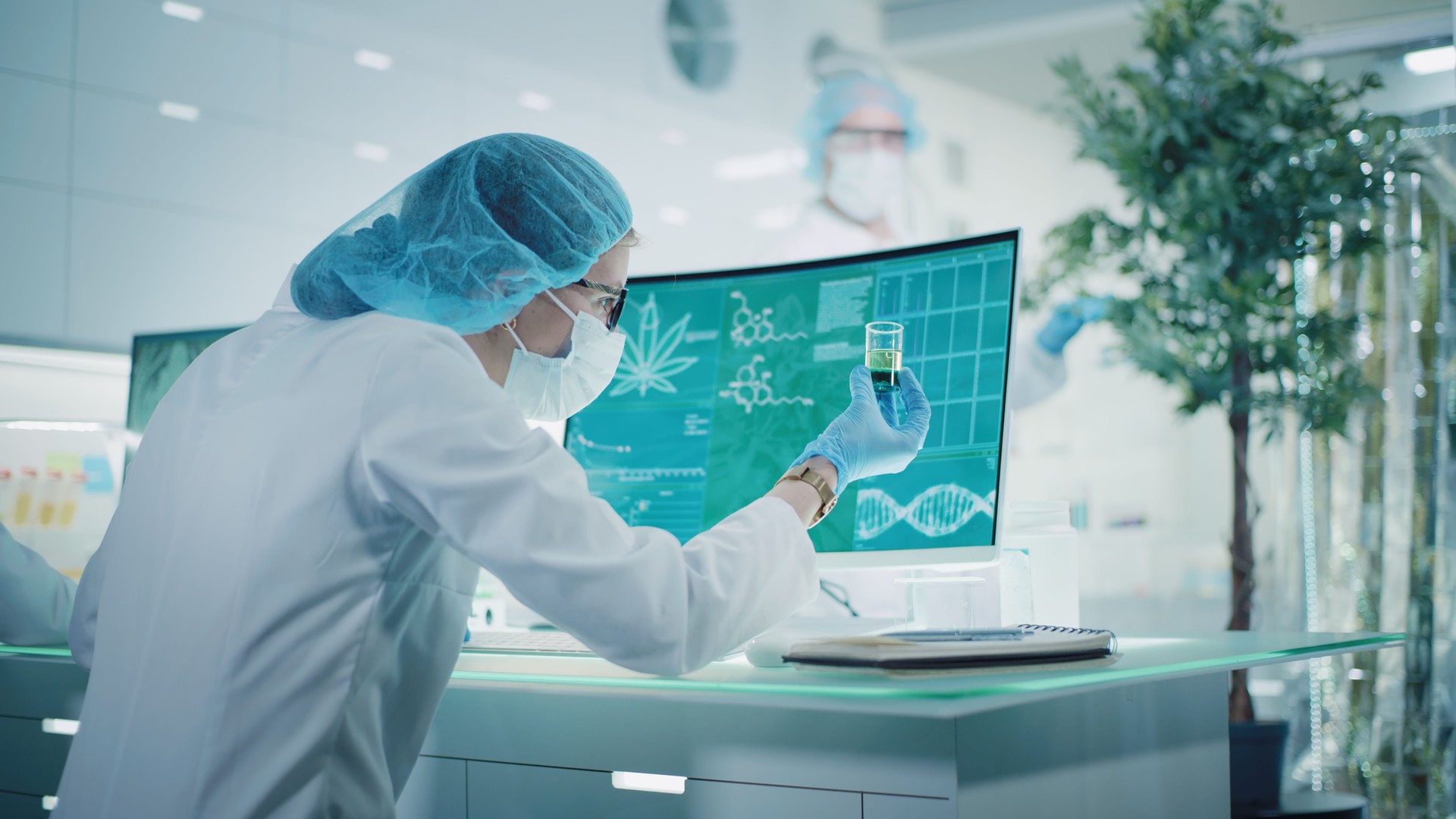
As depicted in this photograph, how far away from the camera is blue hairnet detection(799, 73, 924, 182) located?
3.56 metres

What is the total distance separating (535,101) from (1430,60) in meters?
A: 2.55

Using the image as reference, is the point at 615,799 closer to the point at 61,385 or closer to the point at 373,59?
the point at 61,385

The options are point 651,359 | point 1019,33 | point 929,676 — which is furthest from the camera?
point 1019,33

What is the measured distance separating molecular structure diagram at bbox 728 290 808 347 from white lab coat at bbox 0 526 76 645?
99cm

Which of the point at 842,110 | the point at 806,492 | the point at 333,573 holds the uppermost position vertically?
the point at 842,110

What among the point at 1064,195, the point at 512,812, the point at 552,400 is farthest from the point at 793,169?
the point at 512,812

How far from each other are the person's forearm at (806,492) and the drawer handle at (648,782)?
0.30 metres

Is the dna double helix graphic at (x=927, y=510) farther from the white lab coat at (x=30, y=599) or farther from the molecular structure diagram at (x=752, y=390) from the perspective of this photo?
the white lab coat at (x=30, y=599)

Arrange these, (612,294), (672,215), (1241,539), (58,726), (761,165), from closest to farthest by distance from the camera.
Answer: (612,294)
(58,726)
(1241,539)
(672,215)
(761,165)

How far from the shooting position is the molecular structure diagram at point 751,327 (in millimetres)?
1643

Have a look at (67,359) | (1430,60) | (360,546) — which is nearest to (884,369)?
(360,546)

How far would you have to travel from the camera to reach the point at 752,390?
164 cm

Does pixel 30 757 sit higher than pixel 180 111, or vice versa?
pixel 180 111

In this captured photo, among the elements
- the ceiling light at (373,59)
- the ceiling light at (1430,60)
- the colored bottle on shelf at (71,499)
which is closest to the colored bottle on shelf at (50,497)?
the colored bottle on shelf at (71,499)
